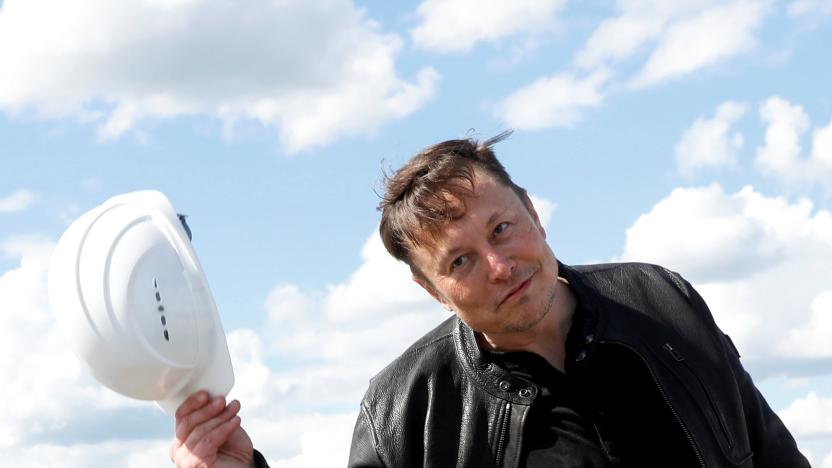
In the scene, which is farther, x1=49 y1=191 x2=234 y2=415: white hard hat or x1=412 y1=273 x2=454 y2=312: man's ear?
x1=412 y1=273 x2=454 y2=312: man's ear

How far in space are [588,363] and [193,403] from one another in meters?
1.74

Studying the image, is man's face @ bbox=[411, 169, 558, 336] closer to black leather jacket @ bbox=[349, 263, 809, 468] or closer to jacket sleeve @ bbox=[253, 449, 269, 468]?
black leather jacket @ bbox=[349, 263, 809, 468]

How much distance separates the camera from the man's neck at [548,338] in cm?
539

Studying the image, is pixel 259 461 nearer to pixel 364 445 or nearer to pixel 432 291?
pixel 364 445

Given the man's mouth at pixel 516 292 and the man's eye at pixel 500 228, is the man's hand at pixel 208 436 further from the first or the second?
the man's eye at pixel 500 228

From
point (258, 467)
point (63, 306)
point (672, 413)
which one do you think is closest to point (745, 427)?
point (672, 413)

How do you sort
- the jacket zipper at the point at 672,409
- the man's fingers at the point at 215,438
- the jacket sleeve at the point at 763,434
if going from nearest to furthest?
1. the man's fingers at the point at 215,438
2. the jacket zipper at the point at 672,409
3. the jacket sleeve at the point at 763,434

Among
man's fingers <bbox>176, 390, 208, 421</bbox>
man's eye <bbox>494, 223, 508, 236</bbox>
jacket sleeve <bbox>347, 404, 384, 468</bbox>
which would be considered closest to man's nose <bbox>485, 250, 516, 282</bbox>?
man's eye <bbox>494, 223, 508, 236</bbox>

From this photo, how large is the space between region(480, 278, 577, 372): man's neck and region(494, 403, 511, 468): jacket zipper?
270mm

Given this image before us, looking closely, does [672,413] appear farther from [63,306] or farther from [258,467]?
[63,306]

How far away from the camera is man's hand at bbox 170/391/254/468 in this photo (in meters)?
4.46

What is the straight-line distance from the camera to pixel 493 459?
538cm

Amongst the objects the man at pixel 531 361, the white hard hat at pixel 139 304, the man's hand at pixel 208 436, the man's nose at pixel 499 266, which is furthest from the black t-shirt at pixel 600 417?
the white hard hat at pixel 139 304

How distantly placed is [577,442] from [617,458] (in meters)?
0.18
